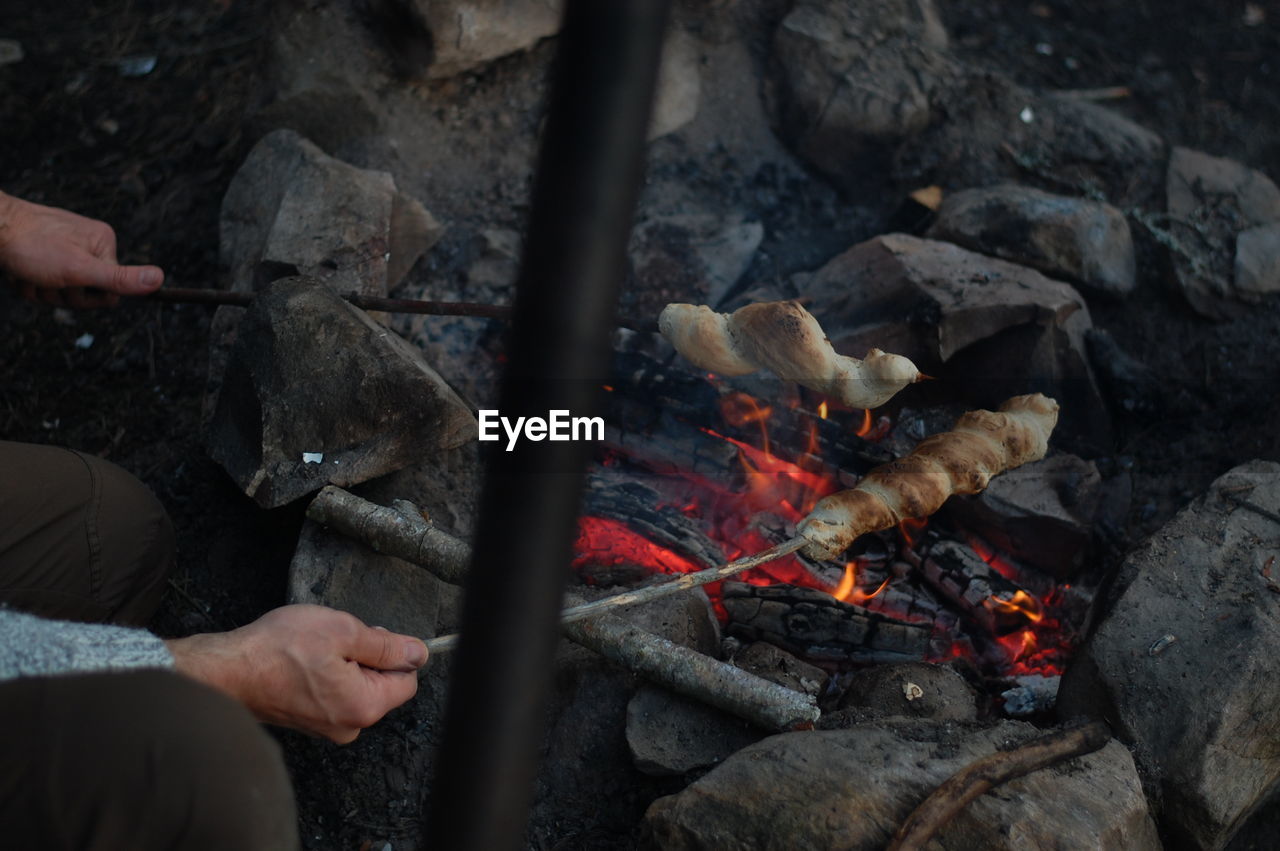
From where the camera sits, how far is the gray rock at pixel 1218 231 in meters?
4.09

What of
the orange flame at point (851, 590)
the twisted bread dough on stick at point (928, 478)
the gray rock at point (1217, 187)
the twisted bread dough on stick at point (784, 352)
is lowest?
the orange flame at point (851, 590)

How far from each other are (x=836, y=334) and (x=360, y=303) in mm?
1841

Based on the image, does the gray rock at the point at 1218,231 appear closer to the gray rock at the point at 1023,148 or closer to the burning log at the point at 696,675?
the gray rock at the point at 1023,148

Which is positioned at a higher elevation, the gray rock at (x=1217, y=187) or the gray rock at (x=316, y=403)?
the gray rock at (x=1217, y=187)

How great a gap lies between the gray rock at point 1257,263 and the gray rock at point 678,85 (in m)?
2.66

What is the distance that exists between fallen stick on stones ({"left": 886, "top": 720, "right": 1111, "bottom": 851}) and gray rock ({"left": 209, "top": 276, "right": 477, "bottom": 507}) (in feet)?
5.73

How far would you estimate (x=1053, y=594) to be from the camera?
330cm

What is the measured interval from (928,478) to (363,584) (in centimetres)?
177

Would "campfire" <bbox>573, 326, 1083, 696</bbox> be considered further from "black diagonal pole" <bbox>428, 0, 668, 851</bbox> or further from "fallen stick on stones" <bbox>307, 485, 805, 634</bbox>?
"black diagonal pole" <bbox>428, 0, 668, 851</bbox>

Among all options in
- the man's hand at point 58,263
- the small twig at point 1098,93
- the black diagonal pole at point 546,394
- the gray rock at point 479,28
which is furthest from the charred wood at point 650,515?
the small twig at point 1098,93

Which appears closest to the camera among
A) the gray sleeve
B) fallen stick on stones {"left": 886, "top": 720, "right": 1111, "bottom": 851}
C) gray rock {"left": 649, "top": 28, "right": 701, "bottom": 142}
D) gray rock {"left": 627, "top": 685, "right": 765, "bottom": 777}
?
the gray sleeve

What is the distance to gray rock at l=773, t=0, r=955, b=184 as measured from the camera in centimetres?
447

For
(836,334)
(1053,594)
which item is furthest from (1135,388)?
(836,334)

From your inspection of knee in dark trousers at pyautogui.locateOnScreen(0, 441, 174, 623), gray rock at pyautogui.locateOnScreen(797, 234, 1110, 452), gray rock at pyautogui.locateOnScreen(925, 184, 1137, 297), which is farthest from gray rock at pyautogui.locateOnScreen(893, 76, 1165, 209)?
knee in dark trousers at pyautogui.locateOnScreen(0, 441, 174, 623)
